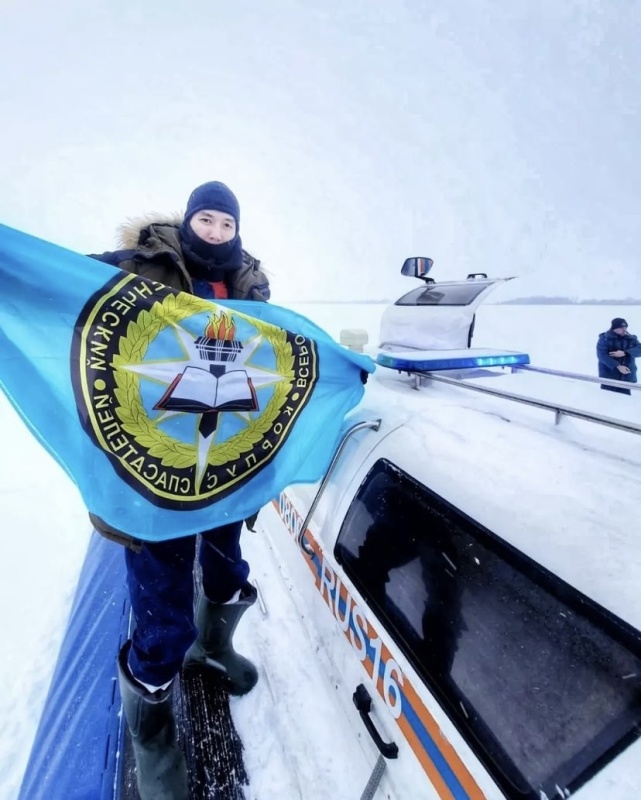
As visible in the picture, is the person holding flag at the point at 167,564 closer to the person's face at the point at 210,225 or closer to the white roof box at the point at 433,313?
the person's face at the point at 210,225

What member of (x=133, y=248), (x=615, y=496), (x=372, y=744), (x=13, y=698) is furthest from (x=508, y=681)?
(x=13, y=698)

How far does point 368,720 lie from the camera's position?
1.47 metres

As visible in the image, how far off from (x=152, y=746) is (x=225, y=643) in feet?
1.89

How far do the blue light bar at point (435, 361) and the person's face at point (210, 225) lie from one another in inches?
44.2

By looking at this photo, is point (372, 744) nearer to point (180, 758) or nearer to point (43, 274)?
point (180, 758)

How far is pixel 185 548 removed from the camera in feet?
5.81

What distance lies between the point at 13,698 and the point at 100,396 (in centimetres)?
213

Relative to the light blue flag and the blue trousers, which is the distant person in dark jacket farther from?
the blue trousers

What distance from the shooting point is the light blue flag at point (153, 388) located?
1.47 meters

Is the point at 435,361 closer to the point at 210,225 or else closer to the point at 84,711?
the point at 210,225

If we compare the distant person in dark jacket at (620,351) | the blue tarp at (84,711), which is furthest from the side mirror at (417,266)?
the distant person in dark jacket at (620,351)

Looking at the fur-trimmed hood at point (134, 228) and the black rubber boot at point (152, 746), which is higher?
the fur-trimmed hood at point (134, 228)

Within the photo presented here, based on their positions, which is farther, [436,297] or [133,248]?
[436,297]

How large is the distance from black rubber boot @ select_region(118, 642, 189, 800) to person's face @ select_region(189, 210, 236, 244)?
1.95 m
